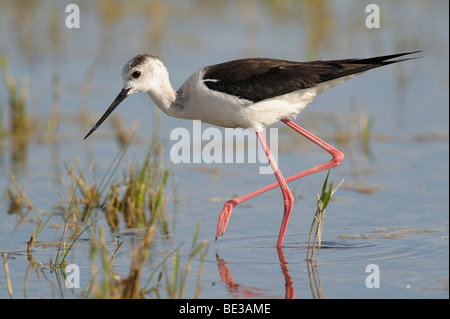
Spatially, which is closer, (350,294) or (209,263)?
(350,294)

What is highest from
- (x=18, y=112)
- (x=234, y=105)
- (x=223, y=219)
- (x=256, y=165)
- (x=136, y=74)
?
(x=136, y=74)

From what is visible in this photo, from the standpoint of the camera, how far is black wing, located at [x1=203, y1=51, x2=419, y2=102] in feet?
18.5

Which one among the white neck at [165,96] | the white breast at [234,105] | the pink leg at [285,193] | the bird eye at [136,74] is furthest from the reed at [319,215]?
the bird eye at [136,74]

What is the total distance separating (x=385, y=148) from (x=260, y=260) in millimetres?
3125

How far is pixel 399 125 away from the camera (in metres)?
8.66

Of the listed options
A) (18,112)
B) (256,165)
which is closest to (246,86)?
(256,165)

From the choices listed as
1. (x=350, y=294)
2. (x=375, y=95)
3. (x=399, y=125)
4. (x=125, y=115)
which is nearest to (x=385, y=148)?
(x=399, y=125)

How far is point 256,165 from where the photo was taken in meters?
7.70

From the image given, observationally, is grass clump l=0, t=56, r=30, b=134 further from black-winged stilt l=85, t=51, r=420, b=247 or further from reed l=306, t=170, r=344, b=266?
reed l=306, t=170, r=344, b=266

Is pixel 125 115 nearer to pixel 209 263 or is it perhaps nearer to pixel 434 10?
pixel 209 263

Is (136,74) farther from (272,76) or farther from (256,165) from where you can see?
(256,165)

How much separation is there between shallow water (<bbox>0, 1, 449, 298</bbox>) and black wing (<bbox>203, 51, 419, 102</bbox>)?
102 cm

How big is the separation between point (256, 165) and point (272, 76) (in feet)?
6.90

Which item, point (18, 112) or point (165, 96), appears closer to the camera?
point (165, 96)
